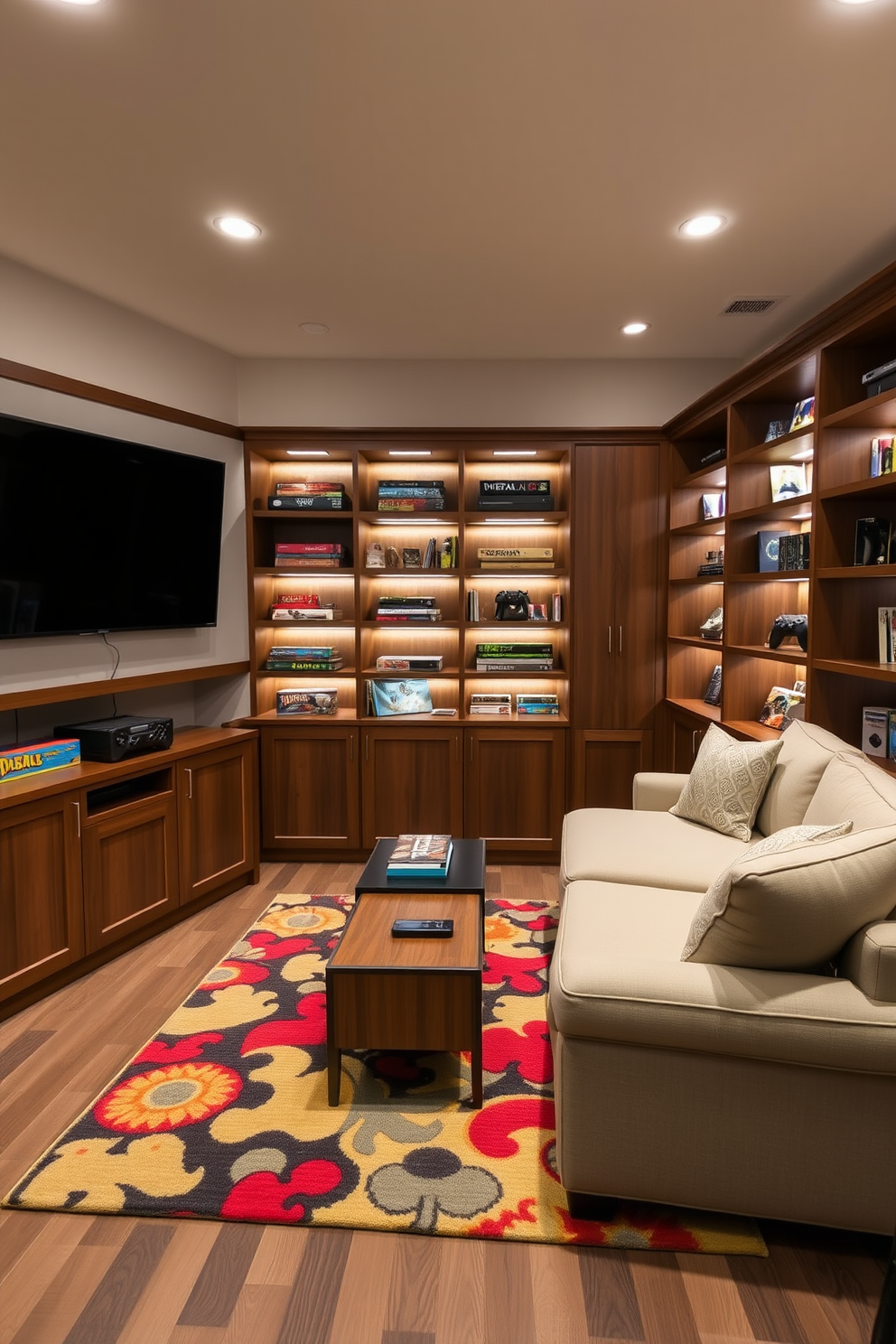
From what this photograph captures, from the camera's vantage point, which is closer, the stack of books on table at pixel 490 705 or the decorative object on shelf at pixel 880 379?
the decorative object on shelf at pixel 880 379

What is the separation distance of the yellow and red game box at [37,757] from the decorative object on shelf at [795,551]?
302 cm

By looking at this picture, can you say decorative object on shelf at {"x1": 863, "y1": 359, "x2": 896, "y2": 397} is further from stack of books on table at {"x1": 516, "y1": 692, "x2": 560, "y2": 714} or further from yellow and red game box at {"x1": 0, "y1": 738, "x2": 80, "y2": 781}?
yellow and red game box at {"x1": 0, "y1": 738, "x2": 80, "y2": 781}

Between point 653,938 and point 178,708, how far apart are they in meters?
2.96

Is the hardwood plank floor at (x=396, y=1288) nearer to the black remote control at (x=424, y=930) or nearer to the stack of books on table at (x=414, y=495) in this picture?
the black remote control at (x=424, y=930)

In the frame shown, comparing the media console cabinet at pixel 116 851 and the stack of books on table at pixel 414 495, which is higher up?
the stack of books on table at pixel 414 495

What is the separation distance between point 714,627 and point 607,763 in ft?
3.07

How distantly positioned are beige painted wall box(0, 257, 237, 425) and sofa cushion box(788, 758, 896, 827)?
3309mm

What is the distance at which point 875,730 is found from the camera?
9.43 feet

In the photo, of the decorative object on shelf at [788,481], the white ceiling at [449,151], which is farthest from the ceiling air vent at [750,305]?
the decorative object on shelf at [788,481]

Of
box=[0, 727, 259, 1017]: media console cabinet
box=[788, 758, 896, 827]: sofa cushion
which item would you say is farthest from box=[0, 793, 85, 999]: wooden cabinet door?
box=[788, 758, 896, 827]: sofa cushion

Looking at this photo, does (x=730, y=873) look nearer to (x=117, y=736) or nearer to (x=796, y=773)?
(x=796, y=773)

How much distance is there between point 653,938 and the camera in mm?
2090

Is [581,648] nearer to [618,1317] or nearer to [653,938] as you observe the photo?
[653,938]

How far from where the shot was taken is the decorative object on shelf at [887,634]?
2635mm
